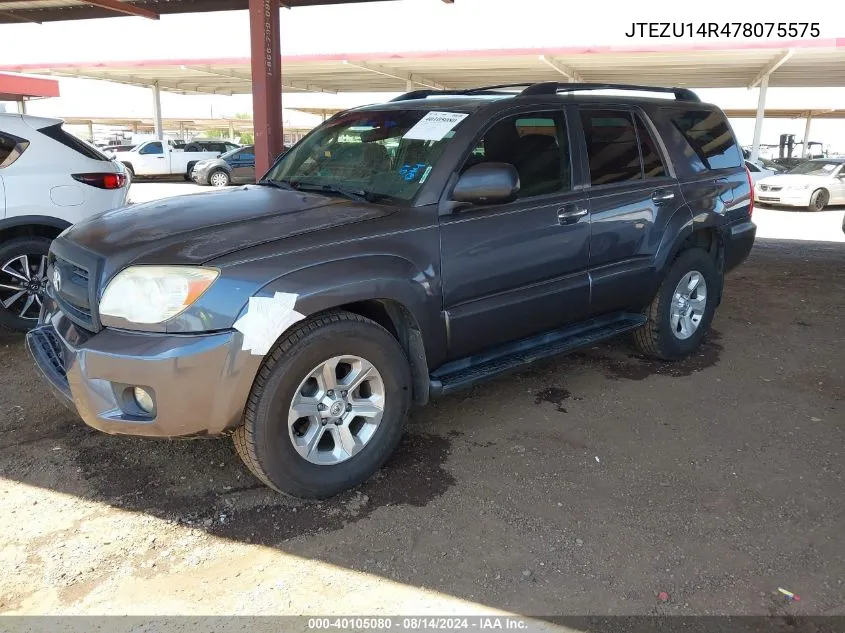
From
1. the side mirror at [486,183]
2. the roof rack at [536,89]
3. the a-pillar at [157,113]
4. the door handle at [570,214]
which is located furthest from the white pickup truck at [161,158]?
the side mirror at [486,183]

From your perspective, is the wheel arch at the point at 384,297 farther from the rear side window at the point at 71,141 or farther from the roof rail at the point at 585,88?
the rear side window at the point at 71,141

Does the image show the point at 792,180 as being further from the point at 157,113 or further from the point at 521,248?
the point at 157,113

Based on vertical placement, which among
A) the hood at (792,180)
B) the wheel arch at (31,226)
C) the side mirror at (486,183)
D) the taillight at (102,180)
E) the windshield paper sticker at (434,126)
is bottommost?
the hood at (792,180)

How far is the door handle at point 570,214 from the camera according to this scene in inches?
155

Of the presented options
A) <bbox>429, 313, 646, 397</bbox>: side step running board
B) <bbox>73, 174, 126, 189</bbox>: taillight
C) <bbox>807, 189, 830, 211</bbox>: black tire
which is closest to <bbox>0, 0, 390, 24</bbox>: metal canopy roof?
<bbox>73, 174, 126, 189</bbox>: taillight

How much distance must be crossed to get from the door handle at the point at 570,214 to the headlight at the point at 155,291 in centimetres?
207

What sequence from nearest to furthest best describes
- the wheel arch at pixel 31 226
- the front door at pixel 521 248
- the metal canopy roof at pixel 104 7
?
the front door at pixel 521 248 → the wheel arch at pixel 31 226 → the metal canopy roof at pixel 104 7

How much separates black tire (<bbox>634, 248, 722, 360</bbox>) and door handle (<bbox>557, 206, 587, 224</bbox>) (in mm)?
1110

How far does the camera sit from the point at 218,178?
903 inches

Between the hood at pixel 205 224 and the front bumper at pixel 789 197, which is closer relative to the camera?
the hood at pixel 205 224

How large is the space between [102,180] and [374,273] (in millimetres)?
3581

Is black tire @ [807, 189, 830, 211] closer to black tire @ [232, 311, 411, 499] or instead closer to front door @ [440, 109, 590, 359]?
front door @ [440, 109, 590, 359]

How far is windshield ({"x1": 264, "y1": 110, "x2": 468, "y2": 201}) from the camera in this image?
360 cm

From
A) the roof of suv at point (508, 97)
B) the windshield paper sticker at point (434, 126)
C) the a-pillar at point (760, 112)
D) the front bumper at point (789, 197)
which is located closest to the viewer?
the windshield paper sticker at point (434, 126)
